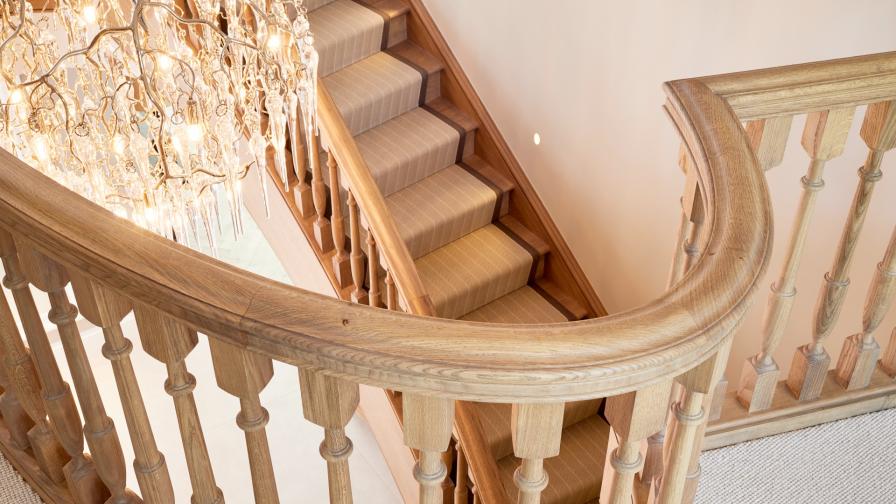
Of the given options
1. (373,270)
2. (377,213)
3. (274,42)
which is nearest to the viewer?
(274,42)

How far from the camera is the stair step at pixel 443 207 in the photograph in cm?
512

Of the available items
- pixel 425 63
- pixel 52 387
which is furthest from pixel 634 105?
pixel 52 387

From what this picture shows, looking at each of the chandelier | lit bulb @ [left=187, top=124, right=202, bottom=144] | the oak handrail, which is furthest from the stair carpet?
lit bulb @ [left=187, top=124, right=202, bottom=144]

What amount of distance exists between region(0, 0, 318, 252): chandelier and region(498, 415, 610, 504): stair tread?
2259 millimetres

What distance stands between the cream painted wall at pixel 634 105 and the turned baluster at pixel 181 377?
2.40m

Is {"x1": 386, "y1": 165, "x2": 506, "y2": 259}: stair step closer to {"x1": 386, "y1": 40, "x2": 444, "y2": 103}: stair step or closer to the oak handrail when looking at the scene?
{"x1": 386, "y1": 40, "x2": 444, "y2": 103}: stair step

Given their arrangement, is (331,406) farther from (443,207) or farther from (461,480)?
(443,207)

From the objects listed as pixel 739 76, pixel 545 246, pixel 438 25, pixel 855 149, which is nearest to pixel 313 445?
pixel 545 246

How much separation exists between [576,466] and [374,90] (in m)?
2.38

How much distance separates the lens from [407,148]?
5.29 meters

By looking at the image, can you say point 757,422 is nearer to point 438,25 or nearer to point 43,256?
point 43,256

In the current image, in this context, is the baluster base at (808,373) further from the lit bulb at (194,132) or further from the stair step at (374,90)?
the stair step at (374,90)

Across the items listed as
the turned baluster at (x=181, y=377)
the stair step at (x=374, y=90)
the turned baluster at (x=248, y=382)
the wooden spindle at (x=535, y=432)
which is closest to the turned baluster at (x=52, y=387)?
the turned baluster at (x=181, y=377)

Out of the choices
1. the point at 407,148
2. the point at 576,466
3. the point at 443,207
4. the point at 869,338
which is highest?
the point at 869,338
